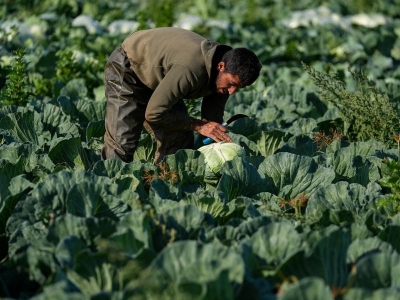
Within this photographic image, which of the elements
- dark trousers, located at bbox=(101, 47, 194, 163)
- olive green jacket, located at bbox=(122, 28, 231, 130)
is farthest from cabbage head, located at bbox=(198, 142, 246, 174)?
dark trousers, located at bbox=(101, 47, 194, 163)

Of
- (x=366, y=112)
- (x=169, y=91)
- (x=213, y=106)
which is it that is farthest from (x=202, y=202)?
(x=366, y=112)

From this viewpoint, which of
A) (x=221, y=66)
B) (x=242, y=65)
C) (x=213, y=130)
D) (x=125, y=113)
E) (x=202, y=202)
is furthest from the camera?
(x=125, y=113)

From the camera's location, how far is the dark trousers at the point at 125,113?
5.27 m

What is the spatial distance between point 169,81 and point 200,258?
1.79 meters

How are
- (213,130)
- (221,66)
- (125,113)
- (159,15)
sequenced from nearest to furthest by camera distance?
(221,66) < (213,130) < (125,113) < (159,15)

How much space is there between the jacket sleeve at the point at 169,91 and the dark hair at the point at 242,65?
24cm

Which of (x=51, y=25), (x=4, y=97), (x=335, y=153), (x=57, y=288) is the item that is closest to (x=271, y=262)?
(x=57, y=288)

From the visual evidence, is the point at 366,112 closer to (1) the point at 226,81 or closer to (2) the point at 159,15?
(1) the point at 226,81

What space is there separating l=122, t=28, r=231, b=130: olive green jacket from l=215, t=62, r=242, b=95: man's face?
0.05 m

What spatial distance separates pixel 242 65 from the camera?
4.58 m

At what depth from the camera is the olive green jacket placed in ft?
15.4

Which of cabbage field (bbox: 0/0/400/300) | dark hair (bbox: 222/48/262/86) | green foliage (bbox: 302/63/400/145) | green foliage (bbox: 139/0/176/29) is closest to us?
cabbage field (bbox: 0/0/400/300)

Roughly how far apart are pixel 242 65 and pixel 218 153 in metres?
0.70

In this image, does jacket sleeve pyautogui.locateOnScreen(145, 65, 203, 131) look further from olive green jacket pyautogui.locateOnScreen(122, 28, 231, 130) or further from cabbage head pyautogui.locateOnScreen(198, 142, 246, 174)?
cabbage head pyautogui.locateOnScreen(198, 142, 246, 174)
